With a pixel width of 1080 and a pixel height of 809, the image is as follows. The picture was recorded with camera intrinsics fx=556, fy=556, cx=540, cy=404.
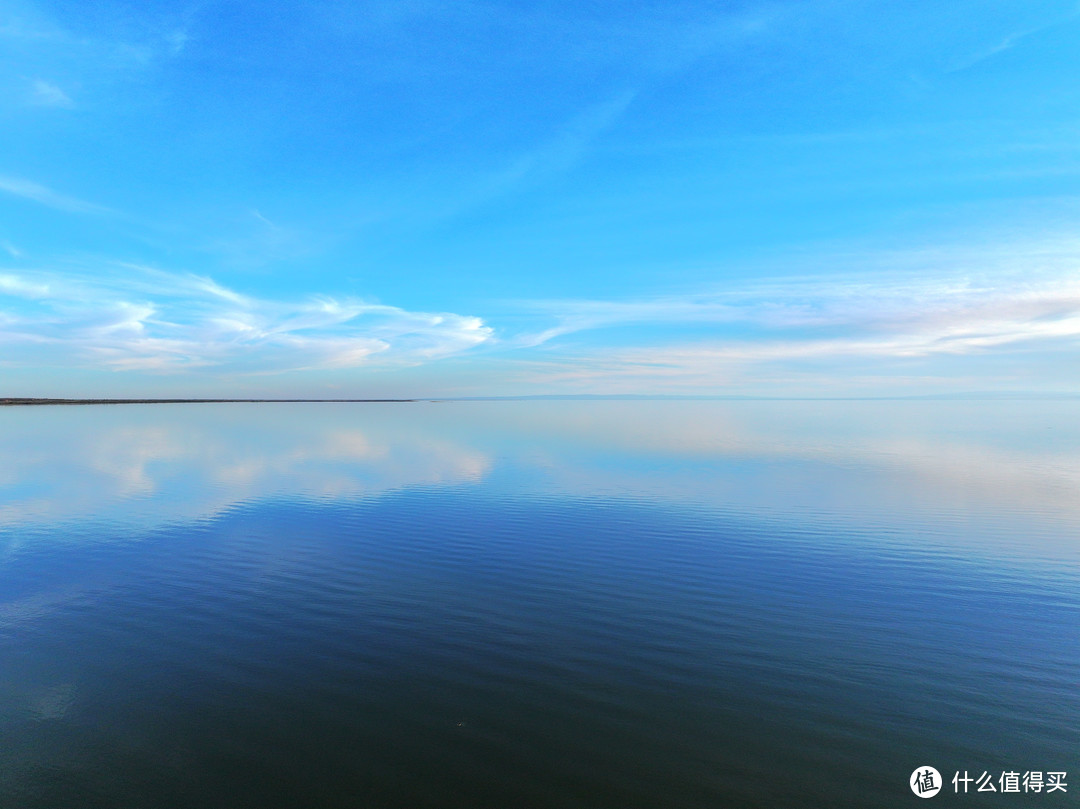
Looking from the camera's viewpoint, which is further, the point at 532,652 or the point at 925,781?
the point at 532,652

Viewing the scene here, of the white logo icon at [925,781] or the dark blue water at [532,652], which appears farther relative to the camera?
the dark blue water at [532,652]

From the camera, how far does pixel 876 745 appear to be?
1116cm

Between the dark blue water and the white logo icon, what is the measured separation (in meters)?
0.16

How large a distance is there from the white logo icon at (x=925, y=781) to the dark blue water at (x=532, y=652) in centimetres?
16

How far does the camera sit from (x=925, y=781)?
34.0 feet

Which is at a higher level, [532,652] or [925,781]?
[532,652]

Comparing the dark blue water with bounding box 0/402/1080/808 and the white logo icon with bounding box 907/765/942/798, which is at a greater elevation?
the dark blue water with bounding box 0/402/1080/808

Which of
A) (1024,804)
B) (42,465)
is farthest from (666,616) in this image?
(42,465)

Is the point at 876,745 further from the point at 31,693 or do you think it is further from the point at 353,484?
the point at 353,484

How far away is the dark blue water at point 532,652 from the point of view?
10367 millimetres

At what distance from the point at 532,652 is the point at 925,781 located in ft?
28.6

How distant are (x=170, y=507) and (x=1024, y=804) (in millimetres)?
40094

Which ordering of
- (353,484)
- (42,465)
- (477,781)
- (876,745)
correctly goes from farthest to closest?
(42,465), (353,484), (876,745), (477,781)

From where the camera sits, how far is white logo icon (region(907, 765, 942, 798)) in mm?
10125
